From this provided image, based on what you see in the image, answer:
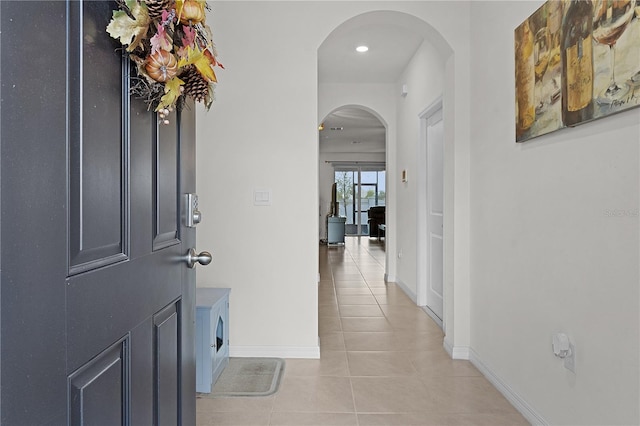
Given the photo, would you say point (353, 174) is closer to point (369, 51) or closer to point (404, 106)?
point (404, 106)

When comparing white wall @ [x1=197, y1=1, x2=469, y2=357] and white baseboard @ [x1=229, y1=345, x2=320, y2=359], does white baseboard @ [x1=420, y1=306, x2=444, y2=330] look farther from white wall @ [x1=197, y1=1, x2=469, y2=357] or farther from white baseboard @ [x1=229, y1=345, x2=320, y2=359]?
white baseboard @ [x1=229, y1=345, x2=320, y2=359]

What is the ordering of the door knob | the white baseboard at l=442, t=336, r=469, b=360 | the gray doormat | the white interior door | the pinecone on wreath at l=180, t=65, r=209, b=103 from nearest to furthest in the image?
the pinecone on wreath at l=180, t=65, r=209, b=103
the door knob
the gray doormat
the white baseboard at l=442, t=336, r=469, b=360
the white interior door

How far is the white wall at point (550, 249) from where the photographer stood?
143 centimetres

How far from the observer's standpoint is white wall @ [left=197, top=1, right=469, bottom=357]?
2.91 meters

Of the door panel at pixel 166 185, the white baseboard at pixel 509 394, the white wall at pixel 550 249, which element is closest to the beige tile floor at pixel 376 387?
the white baseboard at pixel 509 394

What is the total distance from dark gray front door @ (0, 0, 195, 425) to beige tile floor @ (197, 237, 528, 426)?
1194 mm

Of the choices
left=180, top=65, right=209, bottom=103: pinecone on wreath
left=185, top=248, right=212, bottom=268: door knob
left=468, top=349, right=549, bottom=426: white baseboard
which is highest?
left=180, top=65, right=209, bottom=103: pinecone on wreath

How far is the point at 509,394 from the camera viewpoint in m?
2.24

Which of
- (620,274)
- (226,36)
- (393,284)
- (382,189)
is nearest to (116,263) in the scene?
(620,274)

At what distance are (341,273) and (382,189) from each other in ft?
23.1

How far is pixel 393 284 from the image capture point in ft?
18.2

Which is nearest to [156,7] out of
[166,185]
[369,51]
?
[166,185]

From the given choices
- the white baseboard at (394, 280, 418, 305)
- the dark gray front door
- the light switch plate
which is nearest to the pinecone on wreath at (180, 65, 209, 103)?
the dark gray front door

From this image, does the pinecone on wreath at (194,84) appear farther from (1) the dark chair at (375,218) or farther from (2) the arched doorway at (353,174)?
(1) the dark chair at (375,218)
